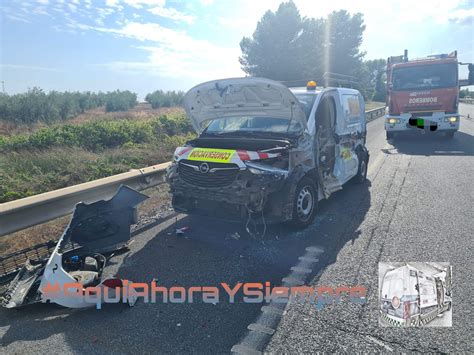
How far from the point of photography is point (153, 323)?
2781mm

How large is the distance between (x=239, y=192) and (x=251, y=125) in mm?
1623

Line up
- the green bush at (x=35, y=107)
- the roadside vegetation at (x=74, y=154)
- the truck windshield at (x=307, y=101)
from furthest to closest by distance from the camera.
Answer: the green bush at (x=35, y=107), the roadside vegetation at (x=74, y=154), the truck windshield at (x=307, y=101)

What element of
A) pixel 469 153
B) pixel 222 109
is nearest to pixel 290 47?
pixel 469 153

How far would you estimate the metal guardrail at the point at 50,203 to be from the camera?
385 cm

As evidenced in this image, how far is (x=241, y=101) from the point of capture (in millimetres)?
5191

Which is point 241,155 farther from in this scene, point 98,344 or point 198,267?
point 98,344

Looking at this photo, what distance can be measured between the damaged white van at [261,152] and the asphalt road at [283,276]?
42 centimetres

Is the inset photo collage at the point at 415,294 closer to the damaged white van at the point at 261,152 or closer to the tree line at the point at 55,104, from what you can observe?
the damaged white van at the point at 261,152

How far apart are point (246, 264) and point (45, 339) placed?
1.97 meters

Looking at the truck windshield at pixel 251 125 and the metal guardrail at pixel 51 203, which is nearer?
the metal guardrail at pixel 51 203

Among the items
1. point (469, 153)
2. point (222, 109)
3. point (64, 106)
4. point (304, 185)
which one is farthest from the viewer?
point (64, 106)

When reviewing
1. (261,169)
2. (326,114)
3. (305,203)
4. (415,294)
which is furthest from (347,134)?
(415,294)

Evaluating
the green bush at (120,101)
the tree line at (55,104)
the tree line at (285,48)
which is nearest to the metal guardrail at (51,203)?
the tree line at (55,104)

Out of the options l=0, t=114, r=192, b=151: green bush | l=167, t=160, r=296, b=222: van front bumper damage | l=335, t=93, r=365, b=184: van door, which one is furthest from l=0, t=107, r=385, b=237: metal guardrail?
l=0, t=114, r=192, b=151: green bush
